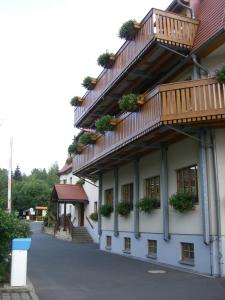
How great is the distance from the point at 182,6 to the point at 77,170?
475 inches

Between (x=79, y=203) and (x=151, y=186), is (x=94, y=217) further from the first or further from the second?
(x=151, y=186)

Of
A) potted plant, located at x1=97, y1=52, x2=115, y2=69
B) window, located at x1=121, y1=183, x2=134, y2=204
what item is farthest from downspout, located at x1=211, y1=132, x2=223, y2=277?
potted plant, located at x1=97, y1=52, x2=115, y2=69

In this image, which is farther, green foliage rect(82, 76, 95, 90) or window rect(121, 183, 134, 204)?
green foliage rect(82, 76, 95, 90)

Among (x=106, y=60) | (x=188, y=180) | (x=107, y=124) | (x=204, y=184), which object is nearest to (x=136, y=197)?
(x=107, y=124)

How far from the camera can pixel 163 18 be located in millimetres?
15797

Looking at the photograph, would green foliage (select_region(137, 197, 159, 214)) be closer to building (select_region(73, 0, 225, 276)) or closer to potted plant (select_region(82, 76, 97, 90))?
building (select_region(73, 0, 225, 276))

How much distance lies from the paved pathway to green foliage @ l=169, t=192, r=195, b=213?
222 cm

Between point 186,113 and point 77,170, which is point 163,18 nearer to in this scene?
point 186,113

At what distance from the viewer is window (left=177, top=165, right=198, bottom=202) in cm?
1570

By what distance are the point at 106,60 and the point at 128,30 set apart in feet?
12.4

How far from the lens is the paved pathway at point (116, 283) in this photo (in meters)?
10.6

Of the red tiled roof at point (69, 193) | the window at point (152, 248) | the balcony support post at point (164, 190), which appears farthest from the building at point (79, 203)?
the balcony support post at point (164, 190)

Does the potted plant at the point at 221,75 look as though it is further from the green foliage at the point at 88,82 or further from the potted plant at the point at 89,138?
the green foliage at the point at 88,82

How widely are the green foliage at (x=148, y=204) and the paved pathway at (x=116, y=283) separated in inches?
90.7
